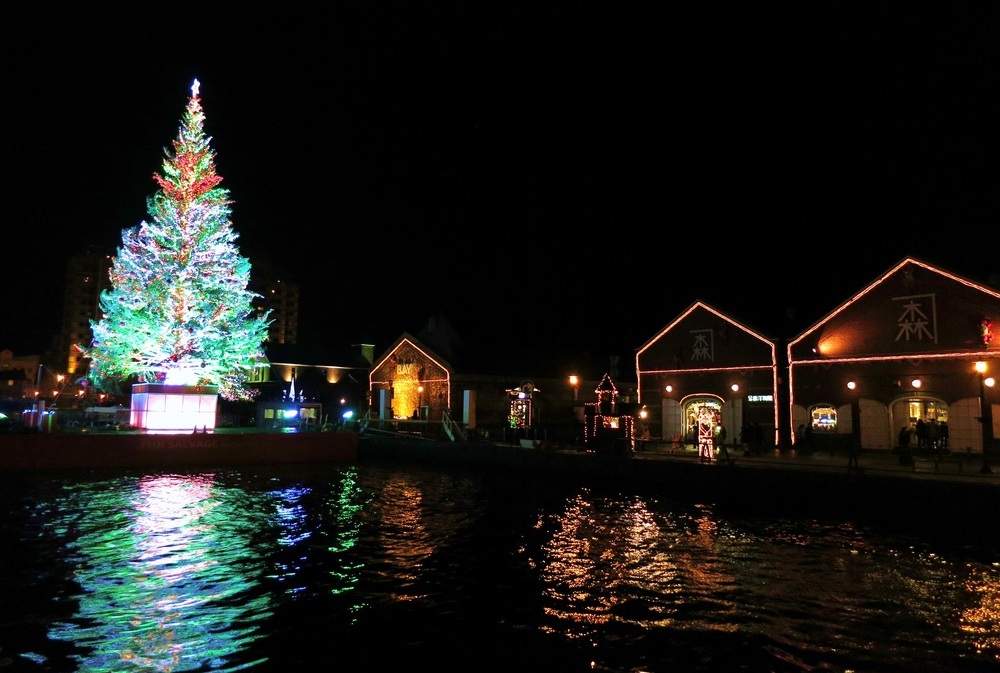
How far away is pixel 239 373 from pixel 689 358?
74.0 ft

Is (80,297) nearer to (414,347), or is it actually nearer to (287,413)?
(287,413)

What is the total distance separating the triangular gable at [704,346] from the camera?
32.5 m

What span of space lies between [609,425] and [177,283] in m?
20.4

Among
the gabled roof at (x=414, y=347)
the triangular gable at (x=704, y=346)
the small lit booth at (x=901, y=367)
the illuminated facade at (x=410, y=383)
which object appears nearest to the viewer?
the small lit booth at (x=901, y=367)

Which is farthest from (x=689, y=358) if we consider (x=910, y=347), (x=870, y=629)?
(x=870, y=629)

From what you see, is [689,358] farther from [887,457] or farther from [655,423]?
[887,457]

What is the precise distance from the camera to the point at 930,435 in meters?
26.9

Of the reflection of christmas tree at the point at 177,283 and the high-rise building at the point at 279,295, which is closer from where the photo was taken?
the reflection of christmas tree at the point at 177,283

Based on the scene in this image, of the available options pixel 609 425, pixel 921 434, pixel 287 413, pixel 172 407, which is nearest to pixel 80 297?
pixel 287 413

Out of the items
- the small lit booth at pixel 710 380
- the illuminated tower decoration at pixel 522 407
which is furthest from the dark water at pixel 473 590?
the illuminated tower decoration at pixel 522 407

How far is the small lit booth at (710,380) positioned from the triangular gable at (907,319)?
2.30 m

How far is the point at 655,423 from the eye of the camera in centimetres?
3662

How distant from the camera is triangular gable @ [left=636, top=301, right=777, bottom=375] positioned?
107ft

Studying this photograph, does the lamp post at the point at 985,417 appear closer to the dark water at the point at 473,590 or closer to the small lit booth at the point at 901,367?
the small lit booth at the point at 901,367
